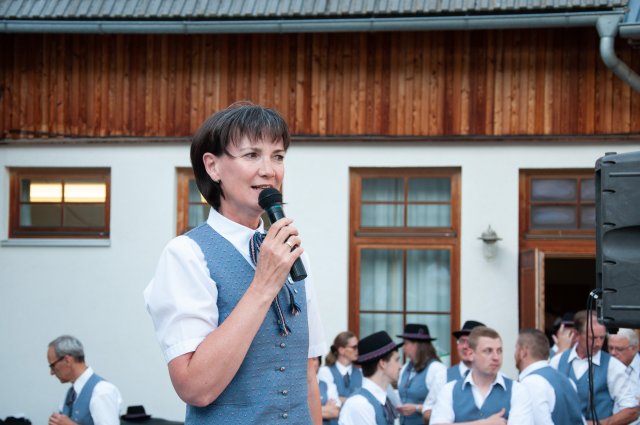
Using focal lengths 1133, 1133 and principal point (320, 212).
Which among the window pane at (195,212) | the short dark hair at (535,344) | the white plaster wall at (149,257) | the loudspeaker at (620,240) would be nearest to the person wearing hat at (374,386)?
the short dark hair at (535,344)

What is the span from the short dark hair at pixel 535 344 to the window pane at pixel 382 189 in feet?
11.7

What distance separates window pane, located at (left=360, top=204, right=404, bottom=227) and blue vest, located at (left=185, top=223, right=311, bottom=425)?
8604 millimetres

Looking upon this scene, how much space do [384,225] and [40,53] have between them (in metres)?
4.00

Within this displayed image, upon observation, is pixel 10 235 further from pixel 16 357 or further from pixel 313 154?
pixel 313 154

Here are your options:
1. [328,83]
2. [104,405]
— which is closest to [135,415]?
[104,405]

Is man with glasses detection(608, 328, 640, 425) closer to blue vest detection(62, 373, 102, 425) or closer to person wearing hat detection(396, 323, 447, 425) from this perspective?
person wearing hat detection(396, 323, 447, 425)

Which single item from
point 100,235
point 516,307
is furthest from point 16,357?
point 516,307

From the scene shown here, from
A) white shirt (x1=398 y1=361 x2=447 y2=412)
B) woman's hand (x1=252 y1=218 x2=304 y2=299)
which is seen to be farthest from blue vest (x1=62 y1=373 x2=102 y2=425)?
woman's hand (x1=252 y1=218 x2=304 y2=299)

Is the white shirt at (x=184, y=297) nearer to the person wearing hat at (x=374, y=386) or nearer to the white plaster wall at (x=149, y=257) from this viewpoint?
the person wearing hat at (x=374, y=386)

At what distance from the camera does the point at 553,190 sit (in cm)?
1109

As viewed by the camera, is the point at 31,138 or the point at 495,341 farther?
the point at 31,138

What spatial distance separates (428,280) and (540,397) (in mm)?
4098

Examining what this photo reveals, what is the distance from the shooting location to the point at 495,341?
23.7 feet

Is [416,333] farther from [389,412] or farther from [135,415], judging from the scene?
[389,412]
